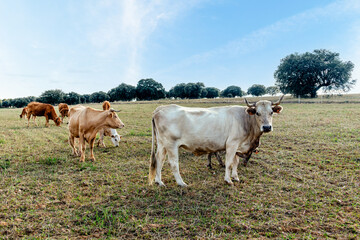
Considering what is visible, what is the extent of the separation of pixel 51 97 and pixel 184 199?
101m

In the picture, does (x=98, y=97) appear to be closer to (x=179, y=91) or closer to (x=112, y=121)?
(x=179, y=91)

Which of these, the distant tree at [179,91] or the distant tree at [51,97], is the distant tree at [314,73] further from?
the distant tree at [51,97]

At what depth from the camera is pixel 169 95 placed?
113m

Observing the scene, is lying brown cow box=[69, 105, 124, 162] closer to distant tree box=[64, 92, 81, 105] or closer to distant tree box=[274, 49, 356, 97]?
distant tree box=[274, 49, 356, 97]

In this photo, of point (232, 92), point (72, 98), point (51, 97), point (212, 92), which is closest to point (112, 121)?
point (51, 97)

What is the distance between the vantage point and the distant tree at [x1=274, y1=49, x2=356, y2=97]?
1812 inches

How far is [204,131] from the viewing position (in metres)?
5.35

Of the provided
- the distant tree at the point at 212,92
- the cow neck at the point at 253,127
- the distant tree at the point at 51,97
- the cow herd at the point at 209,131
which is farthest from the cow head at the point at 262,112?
the distant tree at the point at 212,92

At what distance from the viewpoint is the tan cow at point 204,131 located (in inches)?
210

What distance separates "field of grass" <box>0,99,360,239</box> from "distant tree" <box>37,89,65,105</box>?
94401 mm

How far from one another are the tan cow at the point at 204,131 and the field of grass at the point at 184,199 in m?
0.67

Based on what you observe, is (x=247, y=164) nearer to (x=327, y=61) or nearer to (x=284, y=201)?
(x=284, y=201)

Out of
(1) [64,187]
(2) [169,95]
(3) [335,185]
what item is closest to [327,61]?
(3) [335,185]

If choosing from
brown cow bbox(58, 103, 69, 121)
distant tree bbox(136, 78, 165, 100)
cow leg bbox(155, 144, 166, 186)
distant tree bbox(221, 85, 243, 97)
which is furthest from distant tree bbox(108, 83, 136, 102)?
cow leg bbox(155, 144, 166, 186)
